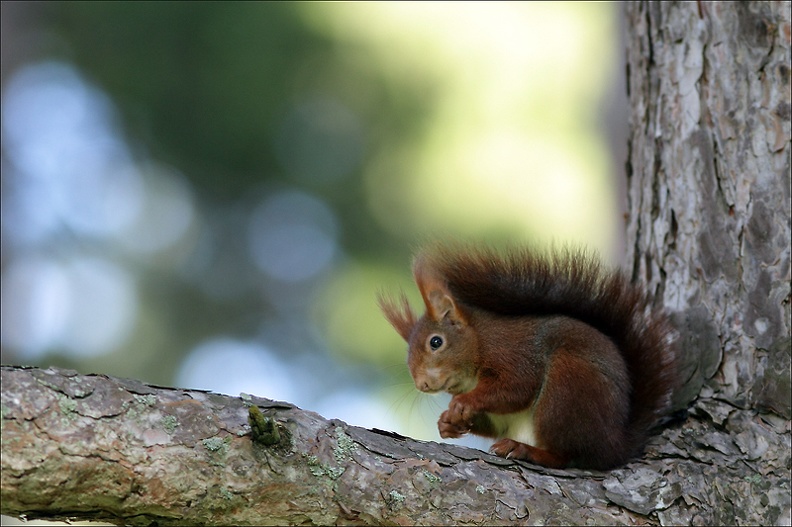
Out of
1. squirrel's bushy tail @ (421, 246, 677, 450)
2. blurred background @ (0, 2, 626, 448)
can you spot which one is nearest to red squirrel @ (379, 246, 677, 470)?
squirrel's bushy tail @ (421, 246, 677, 450)

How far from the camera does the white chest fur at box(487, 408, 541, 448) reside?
2295mm

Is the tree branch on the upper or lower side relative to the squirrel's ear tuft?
lower

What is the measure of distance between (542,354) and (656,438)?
0.38 meters

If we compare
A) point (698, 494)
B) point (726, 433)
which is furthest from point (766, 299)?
point (698, 494)

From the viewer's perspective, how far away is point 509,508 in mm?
1893

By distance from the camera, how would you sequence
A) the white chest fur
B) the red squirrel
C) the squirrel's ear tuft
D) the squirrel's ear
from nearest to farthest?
the red squirrel
the white chest fur
the squirrel's ear
the squirrel's ear tuft

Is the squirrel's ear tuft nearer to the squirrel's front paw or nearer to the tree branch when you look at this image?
the squirrel's front paw

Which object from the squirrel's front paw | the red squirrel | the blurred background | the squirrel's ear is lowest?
the squirrel's front paw

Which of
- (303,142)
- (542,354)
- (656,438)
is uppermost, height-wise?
(303,142)

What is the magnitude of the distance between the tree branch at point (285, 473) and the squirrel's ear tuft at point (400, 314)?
799mm

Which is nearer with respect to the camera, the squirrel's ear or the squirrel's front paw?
the squirrel's front paw

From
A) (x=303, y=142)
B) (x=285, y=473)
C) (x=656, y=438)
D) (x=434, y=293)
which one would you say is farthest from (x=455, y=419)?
(x=303, y=142)

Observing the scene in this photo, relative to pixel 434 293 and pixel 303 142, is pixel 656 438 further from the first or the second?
pixel 303 142

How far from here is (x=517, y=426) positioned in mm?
2365
